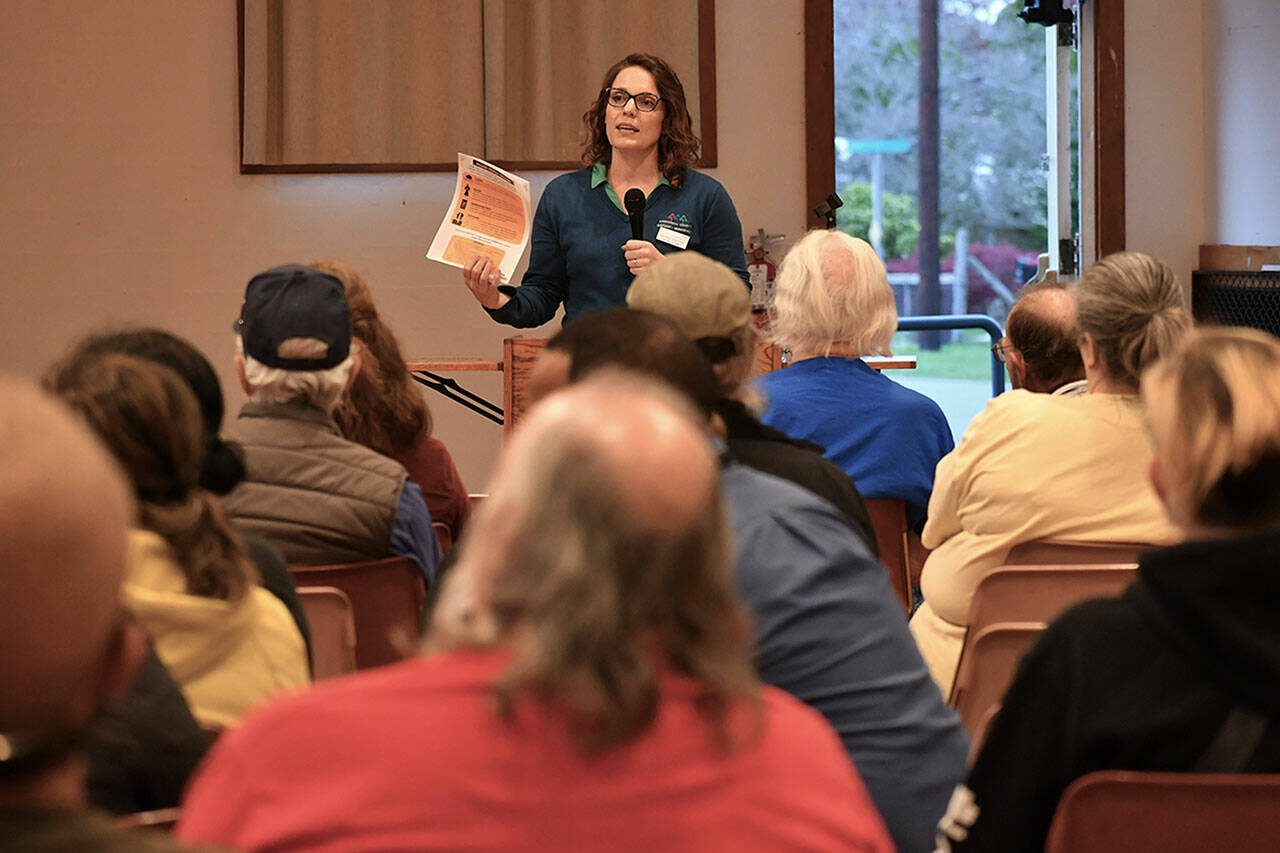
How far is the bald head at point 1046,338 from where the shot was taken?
3.50 m

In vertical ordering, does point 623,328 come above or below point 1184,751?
above

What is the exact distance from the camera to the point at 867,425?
356 centimetres

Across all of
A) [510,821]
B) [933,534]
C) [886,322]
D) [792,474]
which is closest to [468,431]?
[886,322]

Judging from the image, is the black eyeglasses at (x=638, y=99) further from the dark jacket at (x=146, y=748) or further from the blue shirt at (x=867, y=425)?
the dark jacket at (x=146, y=748)

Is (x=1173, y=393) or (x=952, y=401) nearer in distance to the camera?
(x=1173, y=393)

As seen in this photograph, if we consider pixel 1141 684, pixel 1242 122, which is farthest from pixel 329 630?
pixel 1242 122

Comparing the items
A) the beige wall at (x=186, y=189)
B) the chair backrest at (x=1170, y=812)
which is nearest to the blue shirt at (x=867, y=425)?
the chair backrest at (x=1170, y=812)

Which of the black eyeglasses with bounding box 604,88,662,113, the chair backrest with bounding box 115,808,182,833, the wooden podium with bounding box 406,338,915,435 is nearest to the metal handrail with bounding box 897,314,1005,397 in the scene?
the wooden podium with bounding box 406,338,915,435

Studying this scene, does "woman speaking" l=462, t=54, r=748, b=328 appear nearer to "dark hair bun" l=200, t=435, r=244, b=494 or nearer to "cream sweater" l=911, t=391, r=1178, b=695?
"cream sweater" l=911, t=391, r=1178, b=695

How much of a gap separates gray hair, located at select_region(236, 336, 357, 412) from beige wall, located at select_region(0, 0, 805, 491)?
3.98 metres

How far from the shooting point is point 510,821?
1112mm

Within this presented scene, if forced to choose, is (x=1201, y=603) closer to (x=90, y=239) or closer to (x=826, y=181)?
(x=826, y=181)

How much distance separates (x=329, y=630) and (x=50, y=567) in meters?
1.40

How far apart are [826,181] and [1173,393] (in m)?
5.29
